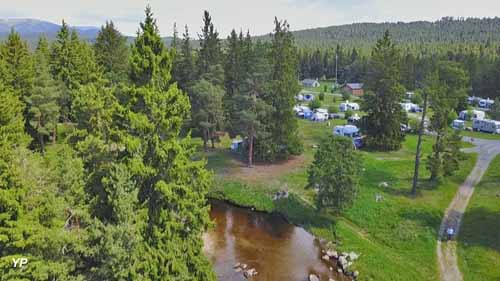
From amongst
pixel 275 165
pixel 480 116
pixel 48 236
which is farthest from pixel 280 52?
pixel 480 116

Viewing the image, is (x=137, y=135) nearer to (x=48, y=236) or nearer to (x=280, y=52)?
(x=48, y=236)

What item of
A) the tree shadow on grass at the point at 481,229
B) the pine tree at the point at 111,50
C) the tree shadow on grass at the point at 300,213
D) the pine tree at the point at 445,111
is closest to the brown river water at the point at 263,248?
the tree shadow on grass at the point at 300,213

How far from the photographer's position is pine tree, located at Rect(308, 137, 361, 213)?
92.0ft

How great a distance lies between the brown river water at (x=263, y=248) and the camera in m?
24.1

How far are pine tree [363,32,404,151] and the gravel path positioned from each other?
9.23 m

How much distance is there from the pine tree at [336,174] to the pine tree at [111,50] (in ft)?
126

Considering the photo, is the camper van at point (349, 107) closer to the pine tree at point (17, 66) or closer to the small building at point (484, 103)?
the small building at point (484, 103)

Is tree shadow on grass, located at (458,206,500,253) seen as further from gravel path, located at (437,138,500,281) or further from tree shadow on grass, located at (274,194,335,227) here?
tree shadow on grass, located at (274,194,335,227)

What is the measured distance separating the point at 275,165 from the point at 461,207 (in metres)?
18.2

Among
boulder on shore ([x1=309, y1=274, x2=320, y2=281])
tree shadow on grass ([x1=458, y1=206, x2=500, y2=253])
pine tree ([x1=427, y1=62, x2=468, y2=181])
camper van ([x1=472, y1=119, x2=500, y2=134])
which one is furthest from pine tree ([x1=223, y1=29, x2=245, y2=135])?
camper van ([x1=472, y1=119, x2=500, y2=134])

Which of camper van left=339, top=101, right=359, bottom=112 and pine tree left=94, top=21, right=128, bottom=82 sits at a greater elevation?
pine tree left=94, top=21, right=128, bottom=82

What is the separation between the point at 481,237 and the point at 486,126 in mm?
36375

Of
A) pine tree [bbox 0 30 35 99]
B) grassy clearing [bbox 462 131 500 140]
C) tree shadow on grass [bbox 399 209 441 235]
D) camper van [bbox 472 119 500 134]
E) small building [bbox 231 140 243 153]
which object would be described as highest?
pine tree [bbox 0 30 35 99]

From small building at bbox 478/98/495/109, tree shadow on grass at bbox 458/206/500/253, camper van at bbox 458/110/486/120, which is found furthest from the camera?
small building at bbox 478/98/495/109
